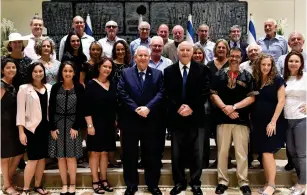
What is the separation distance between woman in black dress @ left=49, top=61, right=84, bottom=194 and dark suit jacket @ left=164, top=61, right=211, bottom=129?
37.9 inches

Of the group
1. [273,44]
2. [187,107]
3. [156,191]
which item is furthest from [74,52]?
[273,44]

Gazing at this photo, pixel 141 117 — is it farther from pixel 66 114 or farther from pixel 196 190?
pixel 196 190

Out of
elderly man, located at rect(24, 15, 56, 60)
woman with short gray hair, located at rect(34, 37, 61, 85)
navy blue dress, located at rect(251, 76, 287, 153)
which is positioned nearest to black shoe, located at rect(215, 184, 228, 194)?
navy blue dress, located at rect(251, 76, 287, 153)

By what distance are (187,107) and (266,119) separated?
2.79ft

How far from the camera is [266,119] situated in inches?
164

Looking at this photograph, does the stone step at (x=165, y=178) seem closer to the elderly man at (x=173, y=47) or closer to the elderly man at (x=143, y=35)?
the elderly man at (x=173, y=47)

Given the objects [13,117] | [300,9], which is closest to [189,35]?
[13,117]

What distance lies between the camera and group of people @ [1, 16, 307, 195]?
415 centimetres

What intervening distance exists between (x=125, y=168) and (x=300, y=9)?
6.71m

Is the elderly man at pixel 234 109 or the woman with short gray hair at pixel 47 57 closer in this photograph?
the elderly man at pixel 234 109

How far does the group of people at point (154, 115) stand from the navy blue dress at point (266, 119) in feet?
0.03

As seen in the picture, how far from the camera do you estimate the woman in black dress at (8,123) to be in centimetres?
411

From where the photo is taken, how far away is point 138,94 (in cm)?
418

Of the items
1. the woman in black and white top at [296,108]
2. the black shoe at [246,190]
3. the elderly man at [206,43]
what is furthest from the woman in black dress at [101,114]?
the woman in black and white top at [296,108]
